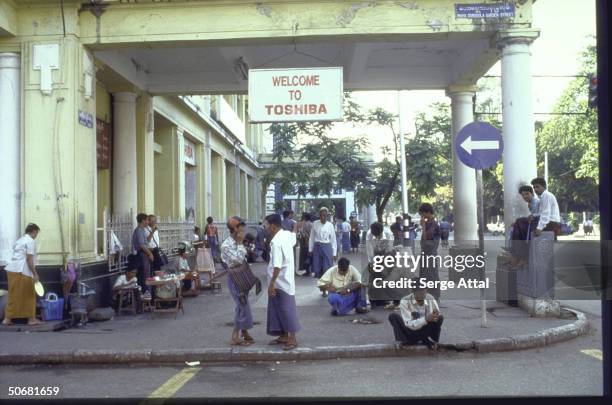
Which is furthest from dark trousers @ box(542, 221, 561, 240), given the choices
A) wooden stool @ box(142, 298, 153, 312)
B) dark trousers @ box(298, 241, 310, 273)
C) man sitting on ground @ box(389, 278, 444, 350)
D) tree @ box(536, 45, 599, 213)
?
tree @ box(536, 45, 599, 213)

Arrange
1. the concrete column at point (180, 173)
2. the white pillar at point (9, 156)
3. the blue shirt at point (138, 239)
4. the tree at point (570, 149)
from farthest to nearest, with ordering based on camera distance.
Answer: the tree at point (570, 149), the concrete column at point (180, 173), the blue shirt at point (138, 239), the white pillar at point (9, 156)

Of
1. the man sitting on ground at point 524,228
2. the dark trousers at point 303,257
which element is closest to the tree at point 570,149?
the dark trousers at point 303,257

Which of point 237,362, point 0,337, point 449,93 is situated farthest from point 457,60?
point 0,337

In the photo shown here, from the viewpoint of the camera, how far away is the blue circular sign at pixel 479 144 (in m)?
7.91

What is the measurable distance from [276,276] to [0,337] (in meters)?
4.05

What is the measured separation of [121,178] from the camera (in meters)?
12.5

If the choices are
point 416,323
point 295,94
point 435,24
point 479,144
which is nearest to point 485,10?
point 435,24

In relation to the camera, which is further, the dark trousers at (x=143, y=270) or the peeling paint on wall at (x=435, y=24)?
the dark trousers at (x=143, y=270)

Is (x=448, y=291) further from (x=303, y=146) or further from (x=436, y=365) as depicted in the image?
(x=303, y=146)

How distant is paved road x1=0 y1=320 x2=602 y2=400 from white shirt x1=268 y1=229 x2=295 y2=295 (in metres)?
0.94

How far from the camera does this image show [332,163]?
18891 millimetres

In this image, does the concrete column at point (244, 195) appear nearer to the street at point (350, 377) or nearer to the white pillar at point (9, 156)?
the white pillar at point (9, 156)

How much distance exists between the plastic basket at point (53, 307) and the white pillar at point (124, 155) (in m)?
3.53

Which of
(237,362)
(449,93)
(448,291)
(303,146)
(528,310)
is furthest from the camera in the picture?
(303,146)
